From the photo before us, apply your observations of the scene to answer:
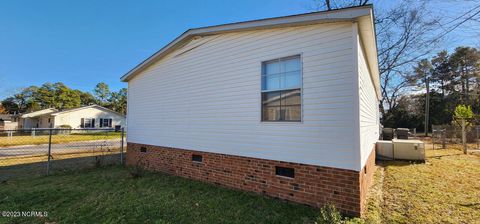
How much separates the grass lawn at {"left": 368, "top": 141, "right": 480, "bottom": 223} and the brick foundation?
18.7 inches

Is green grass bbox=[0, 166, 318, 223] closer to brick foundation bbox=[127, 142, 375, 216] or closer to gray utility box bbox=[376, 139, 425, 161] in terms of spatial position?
brick foundation bbox=[127, 142, 375, 216]

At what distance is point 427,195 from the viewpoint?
16.1ft

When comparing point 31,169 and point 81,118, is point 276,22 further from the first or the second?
point 81,118

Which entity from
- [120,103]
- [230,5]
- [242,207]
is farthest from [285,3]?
[120,103]

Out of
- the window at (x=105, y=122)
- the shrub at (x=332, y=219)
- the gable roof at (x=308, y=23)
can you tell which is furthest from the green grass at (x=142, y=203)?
the window at (x=105, y=122)

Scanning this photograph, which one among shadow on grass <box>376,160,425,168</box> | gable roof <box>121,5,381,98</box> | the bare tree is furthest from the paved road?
the bare tree

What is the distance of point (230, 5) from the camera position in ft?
32.0

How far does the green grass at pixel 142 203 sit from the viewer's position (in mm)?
3855

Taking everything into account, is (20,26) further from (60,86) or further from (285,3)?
(60,86)

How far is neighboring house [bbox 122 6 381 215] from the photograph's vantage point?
384 centimetres

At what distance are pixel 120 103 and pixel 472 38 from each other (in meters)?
54.8

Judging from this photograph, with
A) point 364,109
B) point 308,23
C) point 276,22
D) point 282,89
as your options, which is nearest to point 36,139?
point 282,89

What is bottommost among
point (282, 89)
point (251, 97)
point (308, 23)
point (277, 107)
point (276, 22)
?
point (277, 107)

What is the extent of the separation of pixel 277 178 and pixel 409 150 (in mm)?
7543
